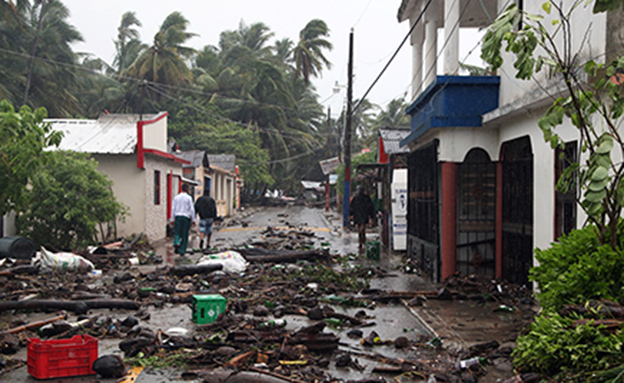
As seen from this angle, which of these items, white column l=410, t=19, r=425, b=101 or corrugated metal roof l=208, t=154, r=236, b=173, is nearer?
white column l=410, t=19, r=425, b=101

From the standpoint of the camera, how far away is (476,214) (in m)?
11.8

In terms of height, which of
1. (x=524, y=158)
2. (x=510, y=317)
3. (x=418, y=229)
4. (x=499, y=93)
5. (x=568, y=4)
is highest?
(x=568, y=4)

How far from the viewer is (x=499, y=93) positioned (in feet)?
35.9

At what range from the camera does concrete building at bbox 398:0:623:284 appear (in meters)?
9.10

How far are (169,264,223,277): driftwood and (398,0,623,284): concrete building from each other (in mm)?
4895

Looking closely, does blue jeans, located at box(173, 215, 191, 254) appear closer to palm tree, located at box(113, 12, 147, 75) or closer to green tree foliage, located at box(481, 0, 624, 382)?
green tree foliage, located at box(481, 0, 624, 382)

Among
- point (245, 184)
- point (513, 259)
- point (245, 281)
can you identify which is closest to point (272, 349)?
point (245, 281)

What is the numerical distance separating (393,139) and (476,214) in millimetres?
8103

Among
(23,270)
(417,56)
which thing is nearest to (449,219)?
(417,56)

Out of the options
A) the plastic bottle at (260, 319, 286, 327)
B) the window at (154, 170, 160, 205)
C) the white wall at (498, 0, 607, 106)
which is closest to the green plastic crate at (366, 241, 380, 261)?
the white wall at (498, 0, 607, 106)

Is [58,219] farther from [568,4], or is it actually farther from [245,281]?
[568,4]

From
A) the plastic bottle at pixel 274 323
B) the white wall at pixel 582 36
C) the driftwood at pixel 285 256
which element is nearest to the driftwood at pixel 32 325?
the plastic bottle at pixel 274 323

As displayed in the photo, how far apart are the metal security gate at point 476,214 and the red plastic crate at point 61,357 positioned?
26.0 ft

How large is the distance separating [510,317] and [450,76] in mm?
4909
